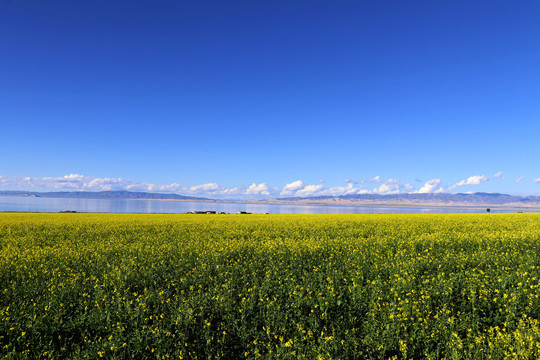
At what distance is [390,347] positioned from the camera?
552cm

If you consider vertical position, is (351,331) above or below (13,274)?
below

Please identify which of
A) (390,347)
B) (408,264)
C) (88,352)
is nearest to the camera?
(88,352)

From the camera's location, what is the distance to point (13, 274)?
8.98 metres

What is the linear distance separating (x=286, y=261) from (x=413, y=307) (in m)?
4.99

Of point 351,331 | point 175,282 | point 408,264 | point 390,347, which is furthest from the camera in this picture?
point 408,264

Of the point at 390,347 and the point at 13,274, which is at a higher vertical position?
the point at 13,274

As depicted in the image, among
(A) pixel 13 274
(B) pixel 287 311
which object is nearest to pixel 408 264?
(B) pixel 287 311

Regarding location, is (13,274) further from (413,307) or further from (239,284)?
(413,307)

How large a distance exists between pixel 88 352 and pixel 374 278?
745cm

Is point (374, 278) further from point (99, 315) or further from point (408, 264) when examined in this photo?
point (99, 315)

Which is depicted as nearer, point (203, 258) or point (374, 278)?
point (374, 278)

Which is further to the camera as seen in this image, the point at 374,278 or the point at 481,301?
the point at 374,278

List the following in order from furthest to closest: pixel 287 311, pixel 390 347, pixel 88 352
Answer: pixel 287 311 → pixel 390 347 → pixel 88 352

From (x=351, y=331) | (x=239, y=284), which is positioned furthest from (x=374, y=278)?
(x=239, y=284)
